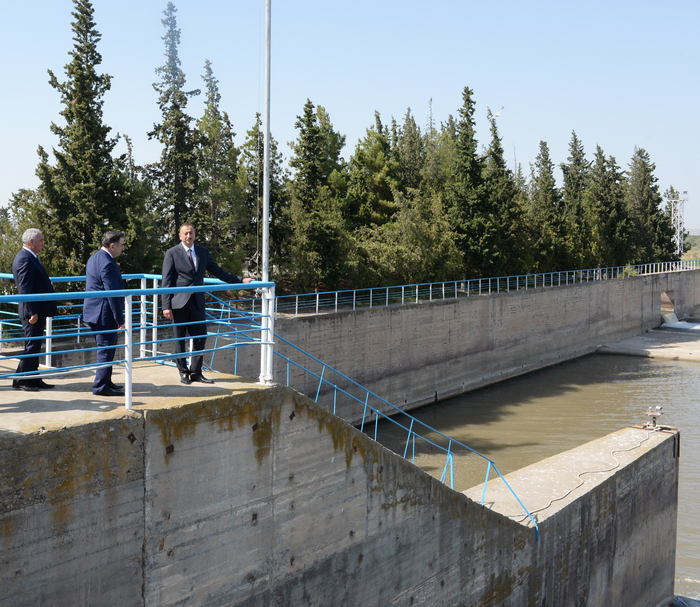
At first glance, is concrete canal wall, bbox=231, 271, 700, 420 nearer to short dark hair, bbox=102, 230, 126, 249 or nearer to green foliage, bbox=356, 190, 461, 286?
green foliage, bbox=356, 190, 461, 286

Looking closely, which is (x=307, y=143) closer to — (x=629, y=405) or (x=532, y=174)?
(x=629, y=405)

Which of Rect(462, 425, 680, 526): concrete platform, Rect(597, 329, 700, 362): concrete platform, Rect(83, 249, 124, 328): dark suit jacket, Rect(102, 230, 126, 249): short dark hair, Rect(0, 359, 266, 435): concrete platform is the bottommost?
Rect(597, 329, 700, 362): concrete platform

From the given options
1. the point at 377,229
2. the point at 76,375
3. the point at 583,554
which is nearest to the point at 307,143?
the point at 377,229

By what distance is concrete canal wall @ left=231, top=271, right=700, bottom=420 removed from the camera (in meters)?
23.1

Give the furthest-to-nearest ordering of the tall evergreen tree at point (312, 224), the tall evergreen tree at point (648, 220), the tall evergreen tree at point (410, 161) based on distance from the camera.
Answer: the tall evergreen tree at point (648, 220), the tall evergreen tree at point (410, 161), the tall evergreen tree at point (312, 224)

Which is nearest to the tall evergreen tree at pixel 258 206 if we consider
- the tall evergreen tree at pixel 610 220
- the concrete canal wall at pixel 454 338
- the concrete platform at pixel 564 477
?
the concrete canal wall at pixel 454 338

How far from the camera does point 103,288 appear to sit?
221 inches

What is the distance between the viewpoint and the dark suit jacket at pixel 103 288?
547cm

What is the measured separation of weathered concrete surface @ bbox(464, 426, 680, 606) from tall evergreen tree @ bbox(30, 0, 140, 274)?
620 inches

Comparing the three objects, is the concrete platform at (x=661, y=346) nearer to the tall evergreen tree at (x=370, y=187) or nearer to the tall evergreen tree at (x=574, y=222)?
the tall evergreen tree at (x=574, y=222)

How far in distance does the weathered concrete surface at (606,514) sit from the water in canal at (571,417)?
215cm

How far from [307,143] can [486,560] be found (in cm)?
2681

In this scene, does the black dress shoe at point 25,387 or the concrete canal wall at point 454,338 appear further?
the concrete canal wall at point 454,338

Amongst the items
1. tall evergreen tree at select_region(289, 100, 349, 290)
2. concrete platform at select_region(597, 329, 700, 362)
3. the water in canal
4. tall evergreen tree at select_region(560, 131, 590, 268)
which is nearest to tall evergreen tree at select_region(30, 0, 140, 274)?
tall evergreen tree at select_region(289, 100, 349, 290)
